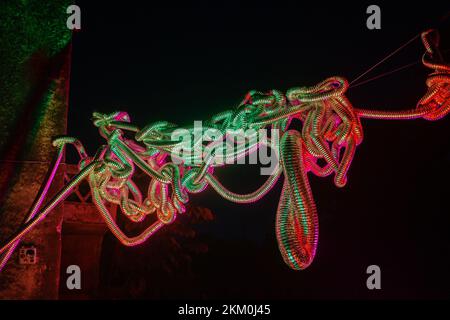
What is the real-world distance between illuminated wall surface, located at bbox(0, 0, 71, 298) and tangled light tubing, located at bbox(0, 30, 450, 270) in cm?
99

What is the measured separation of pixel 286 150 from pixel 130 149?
55.5 inches

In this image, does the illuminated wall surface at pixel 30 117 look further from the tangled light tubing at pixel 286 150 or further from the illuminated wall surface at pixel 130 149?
the tangled light tubing at pixel 286 150

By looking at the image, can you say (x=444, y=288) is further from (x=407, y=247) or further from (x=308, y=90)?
(x=308, y=90)

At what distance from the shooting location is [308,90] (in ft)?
9.61

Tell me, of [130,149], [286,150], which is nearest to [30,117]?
[130,149]

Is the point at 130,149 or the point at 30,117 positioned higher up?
the point at 30,117

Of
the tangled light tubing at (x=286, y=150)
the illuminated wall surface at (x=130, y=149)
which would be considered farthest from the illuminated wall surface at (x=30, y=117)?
the tangled light tubing at (x=286, y=150)

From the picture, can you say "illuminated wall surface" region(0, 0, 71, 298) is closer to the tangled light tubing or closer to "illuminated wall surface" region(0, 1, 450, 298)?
"illuminated wall surface" region(0, 1, 450, 298)

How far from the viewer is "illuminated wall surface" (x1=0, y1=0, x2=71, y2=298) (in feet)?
15.3

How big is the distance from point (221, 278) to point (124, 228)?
7743 millimetres

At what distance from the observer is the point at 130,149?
12.1ft

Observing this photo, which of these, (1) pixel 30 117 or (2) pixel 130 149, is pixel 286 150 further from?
(1) pixel 30 117

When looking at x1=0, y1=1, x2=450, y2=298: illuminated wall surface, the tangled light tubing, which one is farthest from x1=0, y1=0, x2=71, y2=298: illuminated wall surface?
the tangled light tubing

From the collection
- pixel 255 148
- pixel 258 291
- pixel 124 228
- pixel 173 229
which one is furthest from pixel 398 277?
pixel 255 148
